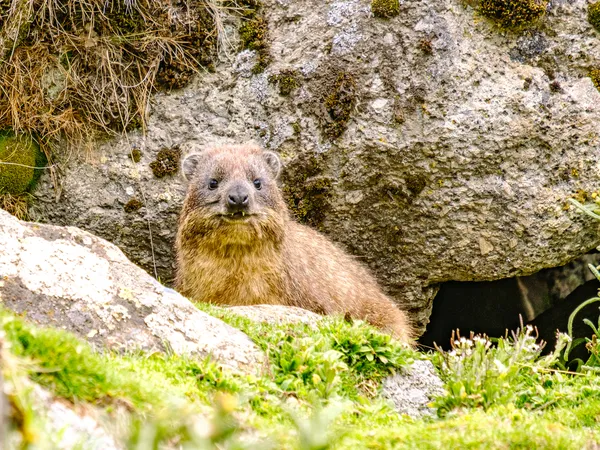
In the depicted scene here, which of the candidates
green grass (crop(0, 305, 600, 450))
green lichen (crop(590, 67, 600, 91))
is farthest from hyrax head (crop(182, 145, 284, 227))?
green lichen (crop(590, 67, 600, 91))

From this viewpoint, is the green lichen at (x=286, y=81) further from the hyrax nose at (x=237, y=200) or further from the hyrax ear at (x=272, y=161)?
the hyrax nose at (x=237, y=200)

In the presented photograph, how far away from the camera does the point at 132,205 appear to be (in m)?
8.45

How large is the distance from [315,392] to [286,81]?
A: 4308mm

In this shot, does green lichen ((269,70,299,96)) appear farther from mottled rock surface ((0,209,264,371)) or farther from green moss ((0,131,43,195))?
mottled rock surface ((0,209,264,371))

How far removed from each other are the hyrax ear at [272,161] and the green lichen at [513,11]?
2567mm

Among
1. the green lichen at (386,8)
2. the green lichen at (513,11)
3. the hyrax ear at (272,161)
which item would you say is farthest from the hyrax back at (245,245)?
the green lichen at (513,11)

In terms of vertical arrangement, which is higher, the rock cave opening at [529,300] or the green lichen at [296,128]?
the green lichen at [296,128]

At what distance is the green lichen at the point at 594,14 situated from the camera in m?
7.95

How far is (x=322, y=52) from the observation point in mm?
8312

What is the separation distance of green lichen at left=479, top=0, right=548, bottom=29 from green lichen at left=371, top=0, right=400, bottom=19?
0.85m

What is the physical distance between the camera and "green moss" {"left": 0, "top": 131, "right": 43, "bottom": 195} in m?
8.03

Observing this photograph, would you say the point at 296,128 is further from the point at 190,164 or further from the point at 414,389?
the point at 414,389

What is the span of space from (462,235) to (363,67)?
6.75ft

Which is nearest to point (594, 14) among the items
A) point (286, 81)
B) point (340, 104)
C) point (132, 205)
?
point (340, 104)
